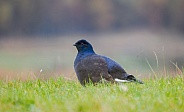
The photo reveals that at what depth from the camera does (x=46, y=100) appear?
5.41m

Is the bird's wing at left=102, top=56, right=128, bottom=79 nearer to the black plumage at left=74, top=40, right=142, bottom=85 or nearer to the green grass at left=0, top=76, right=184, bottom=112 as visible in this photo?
the black plumage at left=74, top=40, right=142, bottom=85

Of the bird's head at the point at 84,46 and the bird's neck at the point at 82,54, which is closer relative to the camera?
the bird's neck at the point at 82,54

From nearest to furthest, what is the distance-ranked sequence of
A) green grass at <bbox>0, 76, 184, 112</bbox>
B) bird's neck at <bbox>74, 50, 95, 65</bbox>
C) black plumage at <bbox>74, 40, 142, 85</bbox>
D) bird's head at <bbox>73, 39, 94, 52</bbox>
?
green grass at <bbox>0, 76, 184, 112</bbox>, black plumage at <bbox>74, 40, 142, 85</bbox>, bird's neck at <bbox>74, 50, 95, 65</bbox>, bird's head at <bbox>73, 39, 94, 52</bbox>

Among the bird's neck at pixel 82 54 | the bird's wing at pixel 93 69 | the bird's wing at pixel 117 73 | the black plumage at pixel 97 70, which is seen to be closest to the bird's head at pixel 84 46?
the bird's neck at pixel 82 54

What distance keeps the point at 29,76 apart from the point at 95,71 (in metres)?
1.16

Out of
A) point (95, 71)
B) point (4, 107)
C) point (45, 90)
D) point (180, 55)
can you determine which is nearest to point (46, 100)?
point (4, 107)

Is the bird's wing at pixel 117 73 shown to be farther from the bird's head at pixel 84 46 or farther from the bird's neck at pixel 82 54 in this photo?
the bird's head at pixel 84 46

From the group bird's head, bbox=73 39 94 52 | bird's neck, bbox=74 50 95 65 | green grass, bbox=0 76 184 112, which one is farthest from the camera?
bird's head, bbox=73 39 94 52

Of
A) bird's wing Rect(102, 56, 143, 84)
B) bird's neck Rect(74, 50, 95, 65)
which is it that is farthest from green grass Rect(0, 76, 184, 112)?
bird's neck Rect(74, 50, 95, 65)

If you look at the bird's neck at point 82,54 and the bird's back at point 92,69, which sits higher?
the bird's neck at point 82,54

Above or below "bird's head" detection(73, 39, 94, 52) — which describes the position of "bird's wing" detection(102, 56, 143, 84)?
below

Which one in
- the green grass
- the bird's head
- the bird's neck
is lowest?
the green grass

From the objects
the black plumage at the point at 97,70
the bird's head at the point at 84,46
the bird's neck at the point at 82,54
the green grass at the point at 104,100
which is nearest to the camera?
the green grass at the point at 104,100

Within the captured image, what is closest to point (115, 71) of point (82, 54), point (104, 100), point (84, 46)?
→ point (82, 54)
